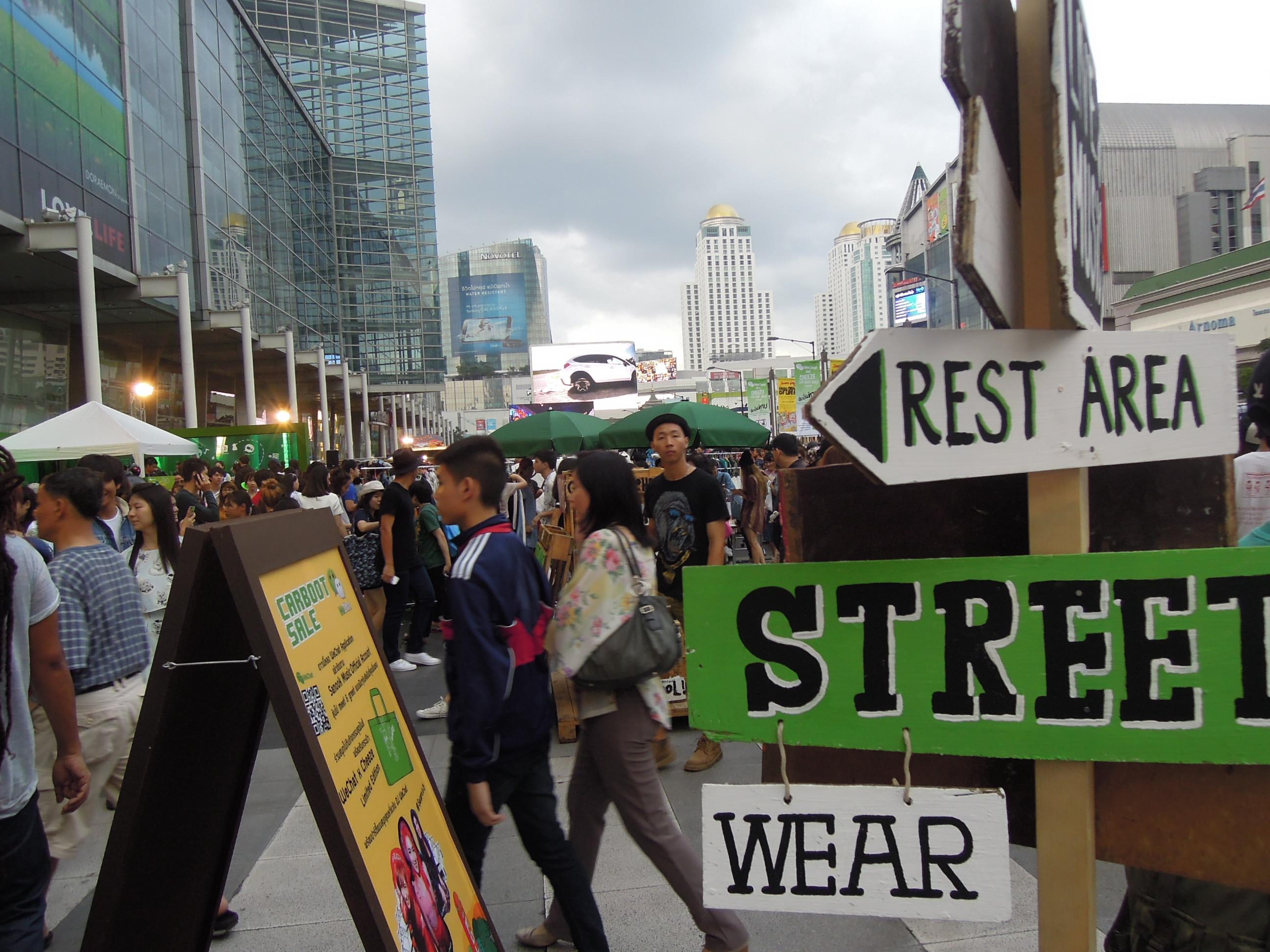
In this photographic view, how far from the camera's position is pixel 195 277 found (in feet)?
86.9

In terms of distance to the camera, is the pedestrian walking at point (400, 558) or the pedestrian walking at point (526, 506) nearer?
the pedestrian walking at point (400, 558)

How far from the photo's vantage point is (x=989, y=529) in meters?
1.72

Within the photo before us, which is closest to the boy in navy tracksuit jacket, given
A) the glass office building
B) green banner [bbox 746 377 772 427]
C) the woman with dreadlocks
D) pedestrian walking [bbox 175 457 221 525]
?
the woman with dreadlocks

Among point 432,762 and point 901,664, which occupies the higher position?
point 901,664

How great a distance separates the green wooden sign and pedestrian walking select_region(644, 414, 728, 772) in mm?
2705

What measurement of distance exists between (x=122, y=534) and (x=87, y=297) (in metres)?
14.0

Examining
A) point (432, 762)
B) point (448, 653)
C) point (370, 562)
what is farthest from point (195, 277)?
point (448, 653)

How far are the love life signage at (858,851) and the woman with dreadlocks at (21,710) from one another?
5.82 ft

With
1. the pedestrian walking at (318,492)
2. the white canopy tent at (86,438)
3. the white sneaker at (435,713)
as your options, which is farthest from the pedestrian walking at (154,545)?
the white canopy tent at (86,438)

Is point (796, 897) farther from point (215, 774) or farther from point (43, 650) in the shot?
point (43, 650)

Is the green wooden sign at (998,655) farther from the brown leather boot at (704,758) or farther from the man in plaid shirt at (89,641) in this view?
→ the brown leather boot at (704,758)

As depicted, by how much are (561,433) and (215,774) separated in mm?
10339

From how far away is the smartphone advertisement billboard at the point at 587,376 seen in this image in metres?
62.8

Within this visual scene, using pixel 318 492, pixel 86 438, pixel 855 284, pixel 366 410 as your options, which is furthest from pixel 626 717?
pixel 855 284
